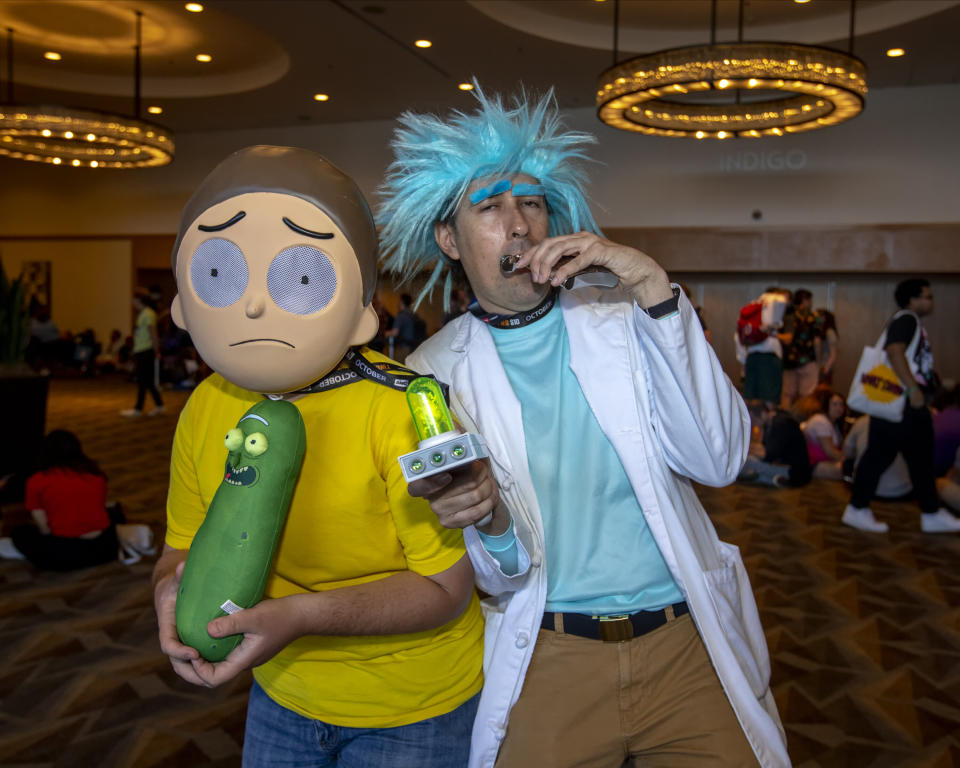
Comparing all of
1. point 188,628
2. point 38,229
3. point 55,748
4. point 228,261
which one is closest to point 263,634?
point 188,628

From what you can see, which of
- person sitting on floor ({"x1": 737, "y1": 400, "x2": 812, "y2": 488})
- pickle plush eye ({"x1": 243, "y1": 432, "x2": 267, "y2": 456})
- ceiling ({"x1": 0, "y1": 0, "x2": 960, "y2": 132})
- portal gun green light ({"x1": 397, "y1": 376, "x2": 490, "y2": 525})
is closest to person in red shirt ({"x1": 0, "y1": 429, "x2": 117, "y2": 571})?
pickle plush eye ({"x1": 243, "y1": 432, "x2": 267, "y2": 456})

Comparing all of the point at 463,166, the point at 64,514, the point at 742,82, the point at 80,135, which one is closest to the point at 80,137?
the point at 80,135

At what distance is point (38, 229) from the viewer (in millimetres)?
16297

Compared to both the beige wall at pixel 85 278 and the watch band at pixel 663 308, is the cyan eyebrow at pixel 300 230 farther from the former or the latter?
the beige wall at pixel 85 278

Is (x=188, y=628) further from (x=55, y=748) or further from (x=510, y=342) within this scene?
(x=55, y=748)

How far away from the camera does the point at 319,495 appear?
1.35 meters

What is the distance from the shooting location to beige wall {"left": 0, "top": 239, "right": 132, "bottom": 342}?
15.6 metres

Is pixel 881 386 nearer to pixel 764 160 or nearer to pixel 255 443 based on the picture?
pixel 255 443

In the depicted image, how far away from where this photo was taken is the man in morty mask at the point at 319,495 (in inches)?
50.2

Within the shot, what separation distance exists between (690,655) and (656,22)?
350 inches

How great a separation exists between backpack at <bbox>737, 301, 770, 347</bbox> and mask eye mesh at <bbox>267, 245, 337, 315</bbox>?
7.22 m

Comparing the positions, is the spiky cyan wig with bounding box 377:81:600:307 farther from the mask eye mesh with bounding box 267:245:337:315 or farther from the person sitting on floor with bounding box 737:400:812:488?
the person sitting on floor with bounding box 737:400:812:488

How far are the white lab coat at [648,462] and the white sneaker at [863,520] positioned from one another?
4336mm

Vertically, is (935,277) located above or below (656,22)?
below
